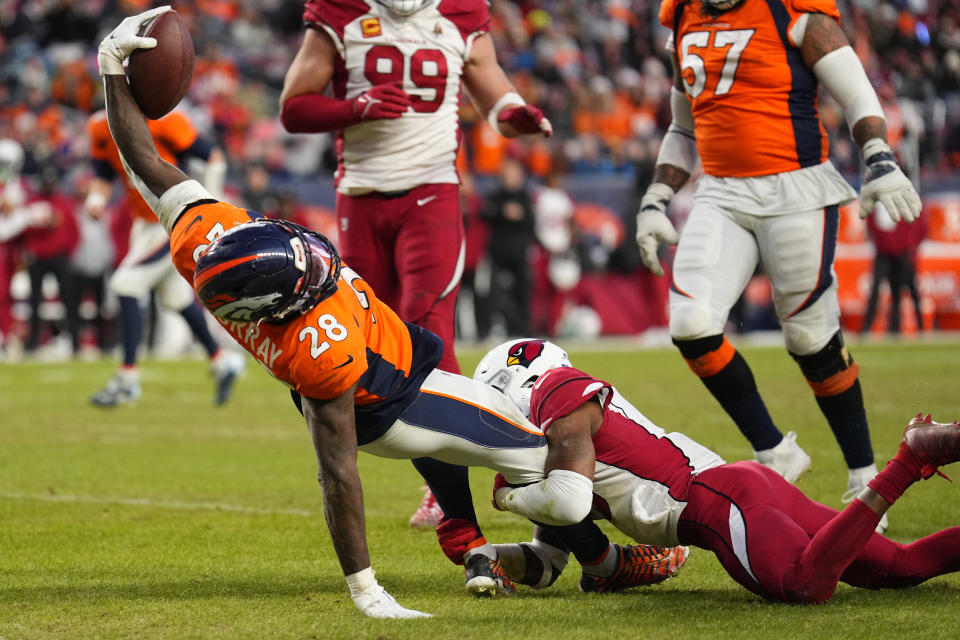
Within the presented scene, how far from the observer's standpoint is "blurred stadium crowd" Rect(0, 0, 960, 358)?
13805 mm

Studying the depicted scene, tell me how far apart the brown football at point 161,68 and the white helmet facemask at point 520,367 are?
124 cm

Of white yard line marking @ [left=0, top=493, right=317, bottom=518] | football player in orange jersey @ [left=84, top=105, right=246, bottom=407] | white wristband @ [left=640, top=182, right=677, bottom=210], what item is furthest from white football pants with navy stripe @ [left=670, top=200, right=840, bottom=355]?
football player in orange jersey @ [left=84, top=105, right=246, bottom=407]

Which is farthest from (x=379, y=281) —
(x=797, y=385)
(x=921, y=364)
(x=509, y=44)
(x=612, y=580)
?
(x=509, y=44)

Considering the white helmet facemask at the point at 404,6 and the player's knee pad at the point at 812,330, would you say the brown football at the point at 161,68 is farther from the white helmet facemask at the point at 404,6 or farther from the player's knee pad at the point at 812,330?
the player's knee pad at the point at 812,330

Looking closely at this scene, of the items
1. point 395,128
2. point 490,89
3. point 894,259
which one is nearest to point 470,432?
point 395,128

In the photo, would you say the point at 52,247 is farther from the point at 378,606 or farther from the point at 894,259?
the point at 378,606

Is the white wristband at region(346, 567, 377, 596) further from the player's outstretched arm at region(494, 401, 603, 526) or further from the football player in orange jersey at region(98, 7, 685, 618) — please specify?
the player's outstretched arm at region(494, 401, 603, 526)

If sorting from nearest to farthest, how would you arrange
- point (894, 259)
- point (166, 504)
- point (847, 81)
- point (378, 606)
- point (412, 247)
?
point (378, 606)
point (847, 81)
point (412, 247)
point (166, 504)
point (894, 259)

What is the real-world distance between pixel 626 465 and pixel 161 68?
5.81ft

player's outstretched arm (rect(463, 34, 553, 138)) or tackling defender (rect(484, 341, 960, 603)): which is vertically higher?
player's outstretched arm (rect(463, 34, 553, 138))

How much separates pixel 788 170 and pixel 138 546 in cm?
262

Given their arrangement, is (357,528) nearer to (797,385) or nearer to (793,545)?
(793,545)

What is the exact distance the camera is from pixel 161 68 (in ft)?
12.6

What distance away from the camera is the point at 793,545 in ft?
10.7
